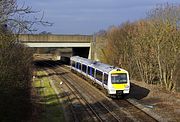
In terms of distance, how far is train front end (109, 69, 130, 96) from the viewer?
2891 cm

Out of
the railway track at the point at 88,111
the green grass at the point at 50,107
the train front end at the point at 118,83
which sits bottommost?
the green grass at the point at 50,107

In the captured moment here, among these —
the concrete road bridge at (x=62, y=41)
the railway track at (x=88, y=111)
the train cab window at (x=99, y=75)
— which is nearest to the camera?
the railway track at (x=88, y=111)

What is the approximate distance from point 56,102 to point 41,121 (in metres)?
7.69

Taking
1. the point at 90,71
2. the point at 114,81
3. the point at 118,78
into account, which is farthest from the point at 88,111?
the point at 90,71

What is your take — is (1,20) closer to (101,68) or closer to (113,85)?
(113,85)

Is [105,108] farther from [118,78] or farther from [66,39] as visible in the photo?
[66,39]

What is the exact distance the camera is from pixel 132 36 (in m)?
46.2

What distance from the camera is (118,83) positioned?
2922 cm

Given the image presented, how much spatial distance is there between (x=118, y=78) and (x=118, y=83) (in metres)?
0.43

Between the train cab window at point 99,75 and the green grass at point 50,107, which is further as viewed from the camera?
the train cab window at point 99,75

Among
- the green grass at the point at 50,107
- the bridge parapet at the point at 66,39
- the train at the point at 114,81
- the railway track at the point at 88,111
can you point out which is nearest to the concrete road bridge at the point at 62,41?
the bridge parapet at the point at 66,39

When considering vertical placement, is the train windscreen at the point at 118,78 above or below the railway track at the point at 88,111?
above

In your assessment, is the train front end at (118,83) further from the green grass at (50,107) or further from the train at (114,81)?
the green grass at (50,107)

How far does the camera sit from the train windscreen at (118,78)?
1152 inches
